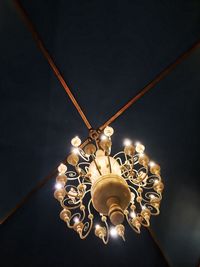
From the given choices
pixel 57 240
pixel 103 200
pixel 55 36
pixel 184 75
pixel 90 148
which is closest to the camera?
pixel 103 200

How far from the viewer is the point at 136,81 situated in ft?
15.4

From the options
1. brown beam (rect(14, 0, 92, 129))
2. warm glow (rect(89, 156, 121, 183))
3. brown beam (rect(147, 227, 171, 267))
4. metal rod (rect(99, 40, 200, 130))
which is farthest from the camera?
brown beam (rect(147, 227, 171, 267))

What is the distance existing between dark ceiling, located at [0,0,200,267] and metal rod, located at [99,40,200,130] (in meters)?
0.07

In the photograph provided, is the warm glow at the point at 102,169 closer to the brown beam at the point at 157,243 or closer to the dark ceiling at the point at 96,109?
the dark ceiling at the point at 96,109

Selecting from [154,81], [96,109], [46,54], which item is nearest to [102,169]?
[96,109]

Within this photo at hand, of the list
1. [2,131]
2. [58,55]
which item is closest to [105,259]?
[2,131]

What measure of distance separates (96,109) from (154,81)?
1125 mm

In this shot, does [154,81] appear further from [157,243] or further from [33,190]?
[157,243]

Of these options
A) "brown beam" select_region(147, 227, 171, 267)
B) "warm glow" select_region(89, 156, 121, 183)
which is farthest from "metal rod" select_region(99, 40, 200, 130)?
"brown beam" select_region(147, 227, 171, 267)

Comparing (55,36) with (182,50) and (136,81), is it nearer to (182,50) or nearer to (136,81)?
(136,81)

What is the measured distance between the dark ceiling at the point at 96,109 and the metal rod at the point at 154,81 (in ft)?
0.23

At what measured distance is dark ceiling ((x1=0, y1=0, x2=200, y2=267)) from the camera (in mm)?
4208

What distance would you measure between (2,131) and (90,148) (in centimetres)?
184

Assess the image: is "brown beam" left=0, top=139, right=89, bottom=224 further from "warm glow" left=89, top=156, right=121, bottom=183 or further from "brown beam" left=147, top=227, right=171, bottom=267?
"brown beam" left=147, top=227, right=171, bottom=267
